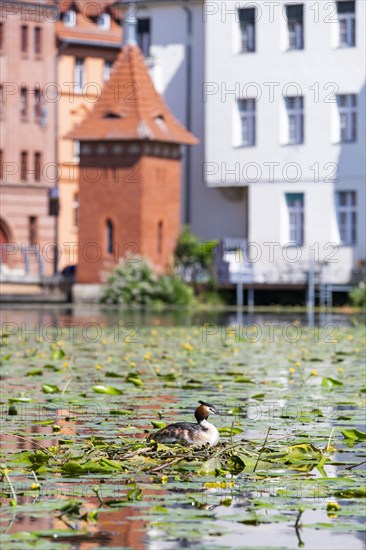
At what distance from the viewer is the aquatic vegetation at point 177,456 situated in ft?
28.2

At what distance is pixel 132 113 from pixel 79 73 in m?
20.1

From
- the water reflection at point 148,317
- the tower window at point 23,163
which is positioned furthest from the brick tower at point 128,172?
the tower window at point 23,163

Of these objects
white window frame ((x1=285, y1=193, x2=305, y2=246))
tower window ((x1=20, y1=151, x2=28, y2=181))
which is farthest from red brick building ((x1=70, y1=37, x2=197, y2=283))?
tower window ((x1=20, y1=151, x2=28, y2=181))

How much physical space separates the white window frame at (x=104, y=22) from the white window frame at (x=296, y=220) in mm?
22706

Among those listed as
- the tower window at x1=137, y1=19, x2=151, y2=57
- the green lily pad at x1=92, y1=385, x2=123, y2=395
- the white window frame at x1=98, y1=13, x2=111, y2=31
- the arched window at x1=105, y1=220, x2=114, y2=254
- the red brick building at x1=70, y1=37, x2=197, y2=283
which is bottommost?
the green lily pad at x1=92, y1=385, x2=123, y2=395

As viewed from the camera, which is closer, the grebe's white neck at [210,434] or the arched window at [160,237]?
the grebe's white neck at [210,434]

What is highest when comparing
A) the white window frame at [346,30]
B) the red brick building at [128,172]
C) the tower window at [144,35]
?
the tower window at [144,35]

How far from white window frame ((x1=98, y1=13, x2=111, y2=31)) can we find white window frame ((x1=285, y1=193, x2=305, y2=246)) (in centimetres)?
2271

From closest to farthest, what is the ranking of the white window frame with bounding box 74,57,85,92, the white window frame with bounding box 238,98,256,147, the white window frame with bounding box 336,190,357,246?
the white window frame with bounding box 336,190,357,246 < the white window frame with bounding box 238,98,256,147 < the white window frame with bounding box 74,57,85,92

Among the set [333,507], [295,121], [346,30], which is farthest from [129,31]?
[333,507]

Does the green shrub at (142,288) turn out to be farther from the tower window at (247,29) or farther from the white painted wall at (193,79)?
the tower window at (247,29)

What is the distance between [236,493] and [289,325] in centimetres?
2530

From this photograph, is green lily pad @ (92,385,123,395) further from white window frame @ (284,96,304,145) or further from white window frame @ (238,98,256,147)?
white window frame @ (238,98,256,147)

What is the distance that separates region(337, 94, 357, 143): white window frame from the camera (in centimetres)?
5431
